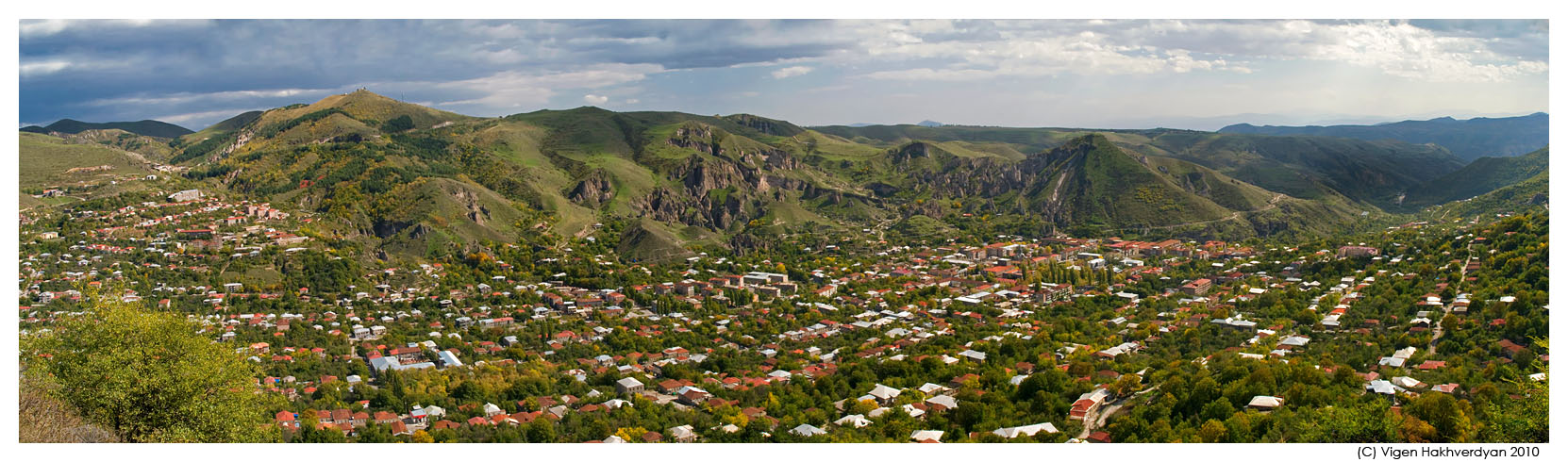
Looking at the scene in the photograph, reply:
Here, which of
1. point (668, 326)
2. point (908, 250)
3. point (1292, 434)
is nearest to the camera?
point (1292, 434)

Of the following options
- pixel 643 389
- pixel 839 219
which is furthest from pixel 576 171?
pixel 643 389

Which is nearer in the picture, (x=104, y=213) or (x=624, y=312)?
(x=624, y=312)

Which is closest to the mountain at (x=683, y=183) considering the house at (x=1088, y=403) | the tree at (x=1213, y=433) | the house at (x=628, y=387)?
the house at (x=628, y=387)

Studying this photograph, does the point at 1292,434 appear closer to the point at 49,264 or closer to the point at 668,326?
the point at 668,326

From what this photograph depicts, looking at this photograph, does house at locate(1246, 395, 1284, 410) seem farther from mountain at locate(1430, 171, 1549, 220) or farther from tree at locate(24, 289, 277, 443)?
mountain at locate(1430, 171, 1549, 220)

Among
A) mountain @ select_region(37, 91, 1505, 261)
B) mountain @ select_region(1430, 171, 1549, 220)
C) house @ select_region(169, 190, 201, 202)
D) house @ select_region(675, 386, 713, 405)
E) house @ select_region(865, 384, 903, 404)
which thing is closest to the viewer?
house @ select_region(865, 384, 903, 404)

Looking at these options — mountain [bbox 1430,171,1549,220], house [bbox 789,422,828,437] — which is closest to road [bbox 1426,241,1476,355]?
house [bbox 789,422,828,437]

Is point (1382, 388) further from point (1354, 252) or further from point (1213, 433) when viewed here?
point (1354, 252)
